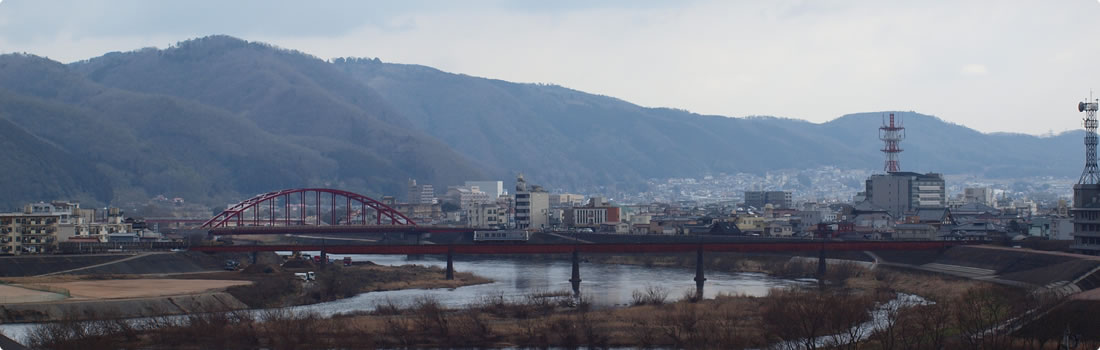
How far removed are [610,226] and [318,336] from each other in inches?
3237

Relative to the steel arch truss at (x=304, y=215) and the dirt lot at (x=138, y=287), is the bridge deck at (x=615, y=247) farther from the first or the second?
the steel arch truss at (x=304, y=215)

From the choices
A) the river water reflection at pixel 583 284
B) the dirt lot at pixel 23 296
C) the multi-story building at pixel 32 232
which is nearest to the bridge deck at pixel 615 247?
the river water reflection at pixel 583 284

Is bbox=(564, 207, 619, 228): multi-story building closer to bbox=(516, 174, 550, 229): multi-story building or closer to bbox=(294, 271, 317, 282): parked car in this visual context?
bbox=(516, 174, 550, 229): multi-story building

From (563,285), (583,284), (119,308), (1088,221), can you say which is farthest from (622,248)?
(119,308)

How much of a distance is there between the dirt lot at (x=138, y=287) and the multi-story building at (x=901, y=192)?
89.7m

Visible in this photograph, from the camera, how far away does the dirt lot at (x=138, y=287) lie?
59022 mm

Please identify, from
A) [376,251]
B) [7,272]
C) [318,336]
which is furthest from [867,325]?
[7,272]

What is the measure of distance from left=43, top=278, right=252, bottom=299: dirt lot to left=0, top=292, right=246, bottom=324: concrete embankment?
186cm

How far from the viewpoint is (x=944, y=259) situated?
77438mm

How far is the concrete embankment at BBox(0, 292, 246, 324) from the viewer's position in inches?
2052

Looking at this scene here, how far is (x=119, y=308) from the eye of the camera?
54.6m

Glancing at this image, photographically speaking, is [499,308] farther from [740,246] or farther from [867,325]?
[740,246]

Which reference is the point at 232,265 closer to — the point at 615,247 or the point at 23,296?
the point at 615,247

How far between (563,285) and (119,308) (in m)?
26.5
